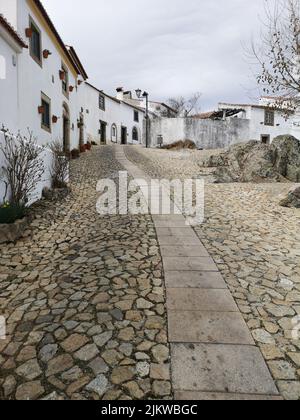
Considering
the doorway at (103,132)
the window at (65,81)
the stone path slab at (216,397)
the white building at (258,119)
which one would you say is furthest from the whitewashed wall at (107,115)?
the stone path slab at (216,397)

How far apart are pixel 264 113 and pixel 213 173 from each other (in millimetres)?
20068

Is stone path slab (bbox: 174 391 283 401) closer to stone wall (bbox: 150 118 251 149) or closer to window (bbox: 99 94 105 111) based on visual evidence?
stone wall (bbox: 150 118 251 149)

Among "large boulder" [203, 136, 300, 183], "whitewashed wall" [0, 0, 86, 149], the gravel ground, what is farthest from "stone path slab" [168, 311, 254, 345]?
"large boulder" [203, 136, 300, 183]

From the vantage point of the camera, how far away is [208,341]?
277cm

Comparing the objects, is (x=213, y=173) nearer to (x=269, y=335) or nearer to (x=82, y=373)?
(x=269, y=335)

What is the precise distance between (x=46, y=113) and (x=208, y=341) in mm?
11163

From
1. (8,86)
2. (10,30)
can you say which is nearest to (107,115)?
(8,86)

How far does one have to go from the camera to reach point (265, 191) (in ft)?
31.4

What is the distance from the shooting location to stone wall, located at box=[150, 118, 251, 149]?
25484mm

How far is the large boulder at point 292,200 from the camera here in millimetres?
7910

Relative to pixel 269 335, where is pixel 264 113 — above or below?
above

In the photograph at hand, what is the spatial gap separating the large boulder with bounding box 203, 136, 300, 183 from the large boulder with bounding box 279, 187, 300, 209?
12.7 ft
